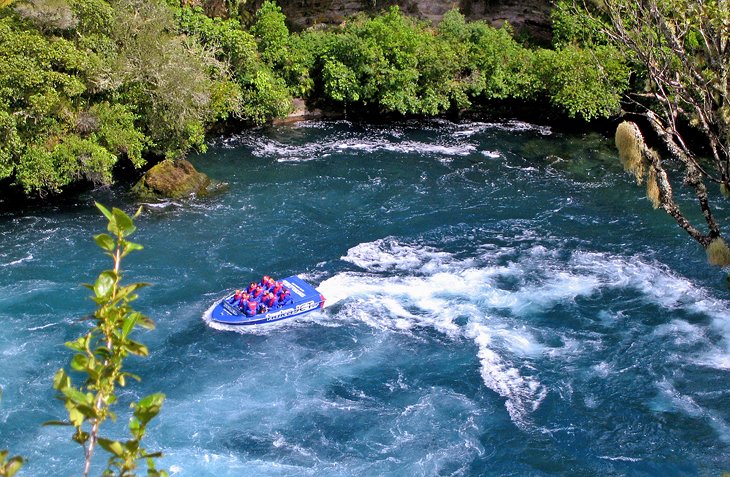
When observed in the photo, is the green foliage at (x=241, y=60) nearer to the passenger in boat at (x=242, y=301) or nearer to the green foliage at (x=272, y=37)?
the green foliage at (x=272, y=37)

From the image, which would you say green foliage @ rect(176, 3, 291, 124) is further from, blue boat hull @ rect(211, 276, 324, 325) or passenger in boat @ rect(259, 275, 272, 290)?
blue boat hull @ rect(211, 276, 324, 325)

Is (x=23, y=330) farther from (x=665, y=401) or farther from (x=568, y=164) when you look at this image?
(x=568, y=164)

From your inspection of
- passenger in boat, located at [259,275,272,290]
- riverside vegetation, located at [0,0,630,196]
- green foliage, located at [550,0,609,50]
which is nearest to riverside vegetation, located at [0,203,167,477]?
riverside vegetation, located at [0,0,630,196]

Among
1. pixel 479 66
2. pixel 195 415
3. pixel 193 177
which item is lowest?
pixel 195 415

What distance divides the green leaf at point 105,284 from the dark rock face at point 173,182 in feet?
77.9

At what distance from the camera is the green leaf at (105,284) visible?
4.29m

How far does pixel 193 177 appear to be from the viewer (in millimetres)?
28188

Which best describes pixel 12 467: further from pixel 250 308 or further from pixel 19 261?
pixel 19 261

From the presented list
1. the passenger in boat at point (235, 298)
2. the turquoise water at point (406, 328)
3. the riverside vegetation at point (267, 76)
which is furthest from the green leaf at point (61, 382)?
the passenger in boat at point (235, 298)

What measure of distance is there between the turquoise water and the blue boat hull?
26cm

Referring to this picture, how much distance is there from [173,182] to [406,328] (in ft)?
37.9

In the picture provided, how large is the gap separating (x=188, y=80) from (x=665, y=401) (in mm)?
18466

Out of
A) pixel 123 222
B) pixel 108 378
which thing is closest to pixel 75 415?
pixel 108 378

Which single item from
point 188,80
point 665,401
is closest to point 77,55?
point 188,80
